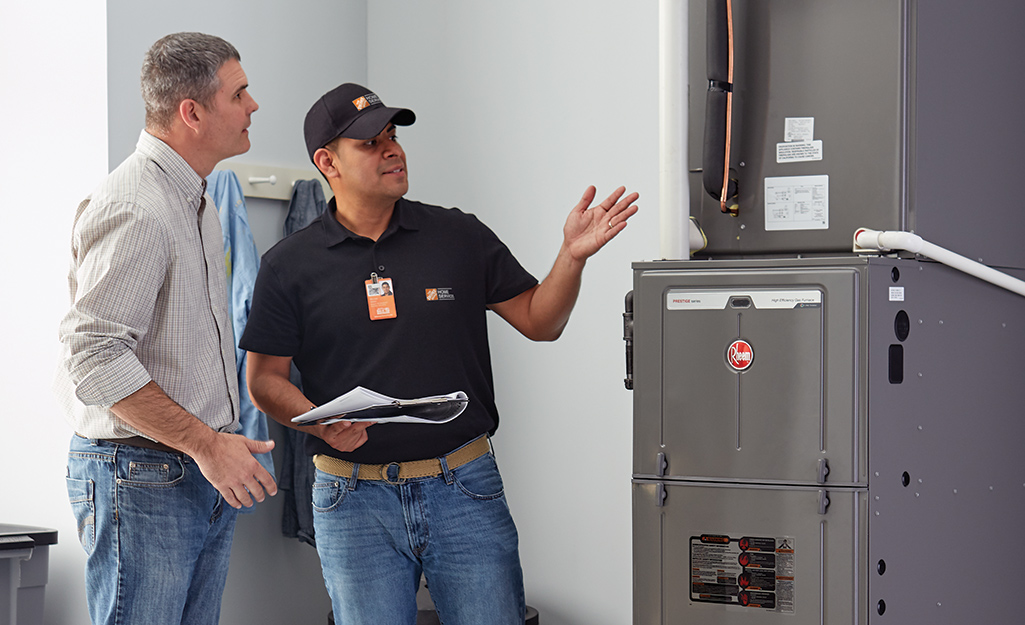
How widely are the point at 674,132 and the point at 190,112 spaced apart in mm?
864

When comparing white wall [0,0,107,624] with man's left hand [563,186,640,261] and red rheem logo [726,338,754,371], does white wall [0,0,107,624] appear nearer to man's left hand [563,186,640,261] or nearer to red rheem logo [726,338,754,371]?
man's left hand [563,186,640,261]

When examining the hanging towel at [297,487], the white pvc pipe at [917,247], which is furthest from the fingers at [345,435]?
the hanging towel at [297,487]

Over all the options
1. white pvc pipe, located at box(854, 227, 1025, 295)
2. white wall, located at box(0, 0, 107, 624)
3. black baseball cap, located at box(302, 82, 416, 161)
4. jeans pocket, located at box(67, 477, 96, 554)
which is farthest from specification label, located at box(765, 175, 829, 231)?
white wall, located at box(0, 0, 107, 624)

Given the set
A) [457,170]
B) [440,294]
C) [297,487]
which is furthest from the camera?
[457,170]

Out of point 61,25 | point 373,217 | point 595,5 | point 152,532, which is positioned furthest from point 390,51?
point 152,532

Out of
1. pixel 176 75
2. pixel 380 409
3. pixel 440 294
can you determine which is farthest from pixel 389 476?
pixel 176 75

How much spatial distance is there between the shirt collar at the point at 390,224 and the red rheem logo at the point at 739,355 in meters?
0.67

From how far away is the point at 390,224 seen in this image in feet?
6.43

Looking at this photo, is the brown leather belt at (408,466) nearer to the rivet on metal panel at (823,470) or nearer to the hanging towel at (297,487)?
the rivet on metal panel at (823,470)

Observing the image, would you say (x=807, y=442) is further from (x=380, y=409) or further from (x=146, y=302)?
(x=146, y=302)

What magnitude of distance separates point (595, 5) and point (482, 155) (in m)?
0.56

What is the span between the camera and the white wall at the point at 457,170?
8.30 feet

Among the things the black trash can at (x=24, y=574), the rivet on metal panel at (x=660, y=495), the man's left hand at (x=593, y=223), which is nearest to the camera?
the rivet on metal panel at (x=660, y=495)

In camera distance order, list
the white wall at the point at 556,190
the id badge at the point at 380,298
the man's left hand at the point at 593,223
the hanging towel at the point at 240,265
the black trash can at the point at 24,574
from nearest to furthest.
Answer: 1. the man's left hand at the point at 593,223
2. the id badge at the point at 380,298
3. the black trash can at the point at 24,574
4. the hanging towel at the point at 240,265
5. the white wall at the point at 556,190
